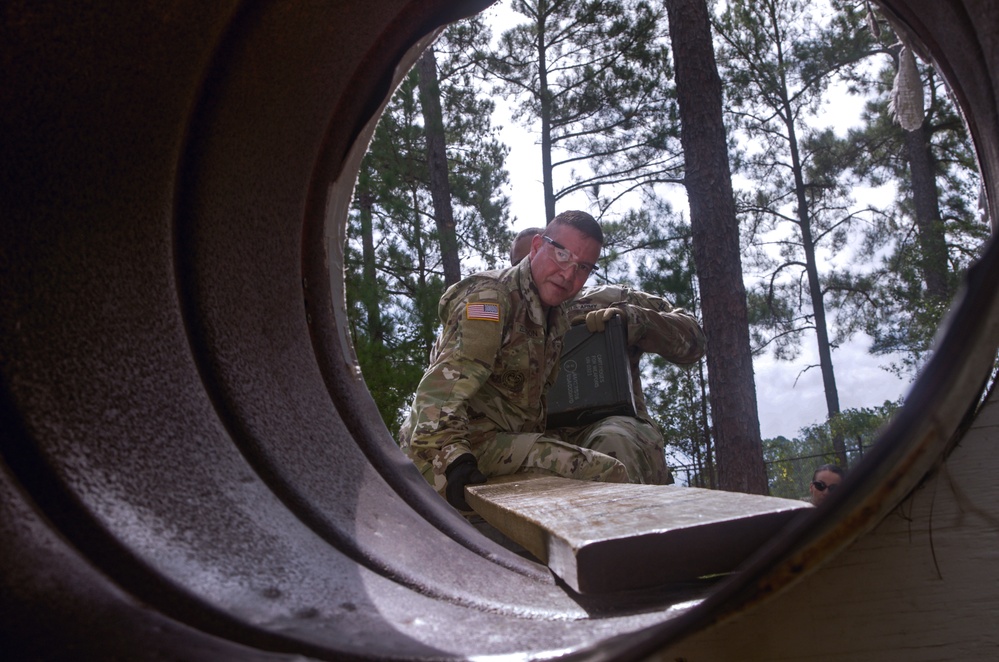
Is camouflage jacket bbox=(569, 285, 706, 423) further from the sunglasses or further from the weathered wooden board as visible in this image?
the weathered wooden board

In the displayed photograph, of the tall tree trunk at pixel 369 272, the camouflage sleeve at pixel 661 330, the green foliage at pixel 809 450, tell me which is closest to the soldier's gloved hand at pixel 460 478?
the camouflage sleeve at pixel 661 330

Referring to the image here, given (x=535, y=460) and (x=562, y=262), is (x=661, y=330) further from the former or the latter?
(x=535, y=460)

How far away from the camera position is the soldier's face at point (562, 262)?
4.02 metres

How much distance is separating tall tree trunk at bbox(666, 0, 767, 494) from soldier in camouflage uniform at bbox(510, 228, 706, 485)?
152 cm

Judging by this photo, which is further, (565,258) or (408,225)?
(408,225)

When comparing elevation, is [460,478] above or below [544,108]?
below

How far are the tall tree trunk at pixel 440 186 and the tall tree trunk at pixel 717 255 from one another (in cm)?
619

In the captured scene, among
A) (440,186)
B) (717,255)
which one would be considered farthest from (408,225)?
(717,255)

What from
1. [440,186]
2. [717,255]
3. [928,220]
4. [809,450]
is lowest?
[809,450]

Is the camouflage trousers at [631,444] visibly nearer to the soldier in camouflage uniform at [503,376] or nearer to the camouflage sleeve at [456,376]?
the soldier in camouflage uniform at [503,376]

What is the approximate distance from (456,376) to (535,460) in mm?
528

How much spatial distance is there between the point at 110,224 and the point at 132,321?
15 cm

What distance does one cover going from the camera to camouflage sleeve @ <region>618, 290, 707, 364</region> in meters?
4.64

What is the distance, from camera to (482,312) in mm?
3836
